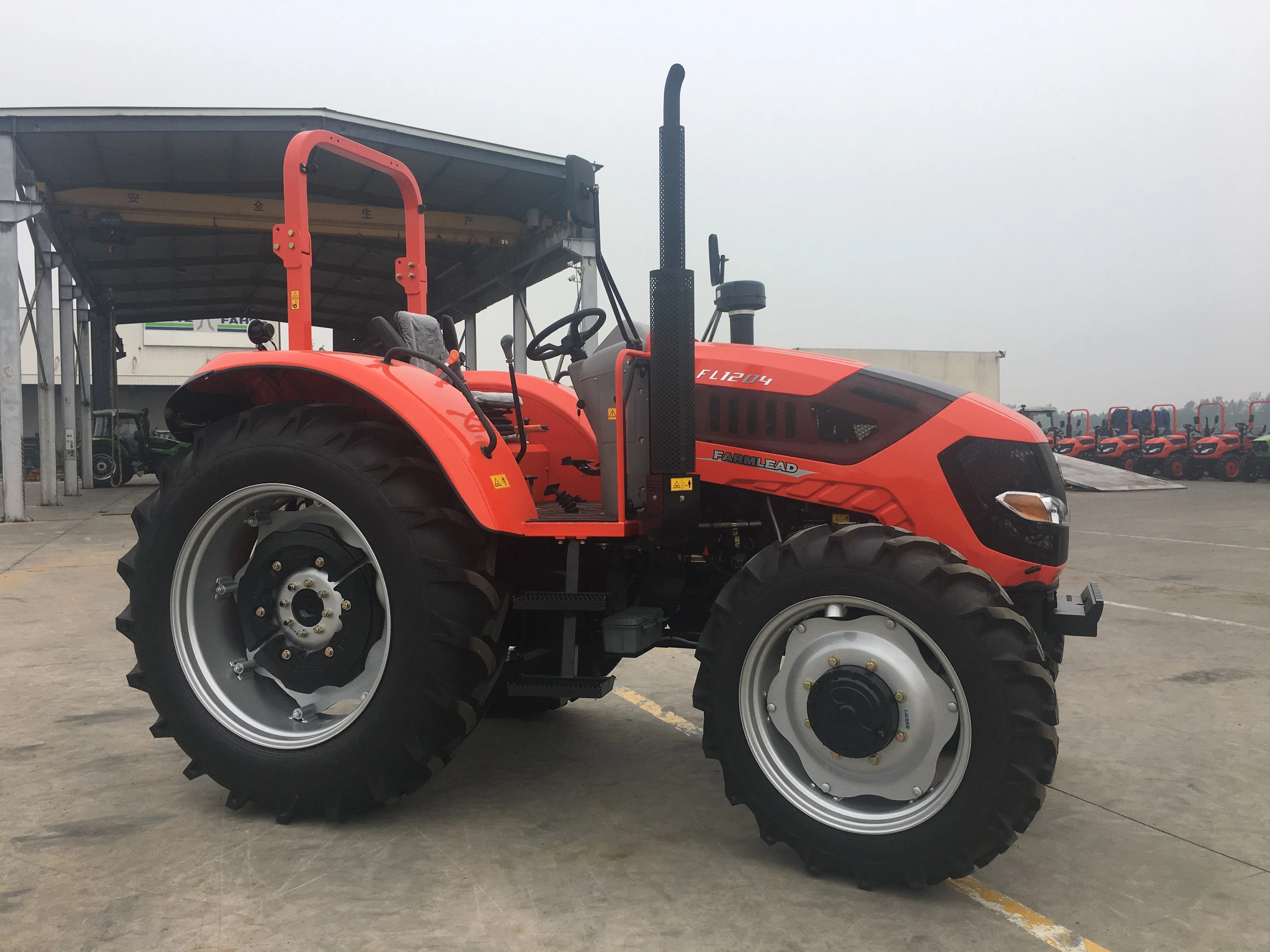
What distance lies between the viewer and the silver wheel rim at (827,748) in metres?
2.26

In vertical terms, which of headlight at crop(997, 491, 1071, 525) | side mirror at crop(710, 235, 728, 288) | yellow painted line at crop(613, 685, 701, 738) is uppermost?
side mirror at crop(710, 235, 728, 288)

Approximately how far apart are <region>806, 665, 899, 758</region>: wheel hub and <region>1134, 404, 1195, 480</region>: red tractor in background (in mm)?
23956

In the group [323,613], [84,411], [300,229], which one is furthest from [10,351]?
[323,613]

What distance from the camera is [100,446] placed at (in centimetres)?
2025

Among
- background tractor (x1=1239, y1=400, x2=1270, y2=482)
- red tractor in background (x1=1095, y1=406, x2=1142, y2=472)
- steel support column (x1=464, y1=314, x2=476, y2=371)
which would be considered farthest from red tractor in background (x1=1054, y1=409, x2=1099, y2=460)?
steel support column (x1=464, y1=314, x2=476, y2=371)

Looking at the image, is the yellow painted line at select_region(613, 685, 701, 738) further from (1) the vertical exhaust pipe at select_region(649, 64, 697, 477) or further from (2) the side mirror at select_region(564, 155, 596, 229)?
(2) the side mirror at select_region(564, 155, 596, 229)

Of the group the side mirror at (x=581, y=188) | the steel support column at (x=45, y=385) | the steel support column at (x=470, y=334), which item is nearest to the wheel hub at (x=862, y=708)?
the side mirror at (x=581, y=188)

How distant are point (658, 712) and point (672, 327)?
192cm

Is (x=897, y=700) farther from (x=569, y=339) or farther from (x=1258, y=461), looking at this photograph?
(x=1258, y=461)

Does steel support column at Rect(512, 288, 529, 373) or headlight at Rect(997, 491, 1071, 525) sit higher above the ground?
steel support column at Rect(512, 288, 529, 373)

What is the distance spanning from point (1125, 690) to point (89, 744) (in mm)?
4248

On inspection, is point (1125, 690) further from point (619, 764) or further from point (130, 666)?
point (130, 666)

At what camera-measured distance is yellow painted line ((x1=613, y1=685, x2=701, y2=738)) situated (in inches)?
143

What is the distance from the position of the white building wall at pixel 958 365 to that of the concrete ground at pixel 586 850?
21.2 m
